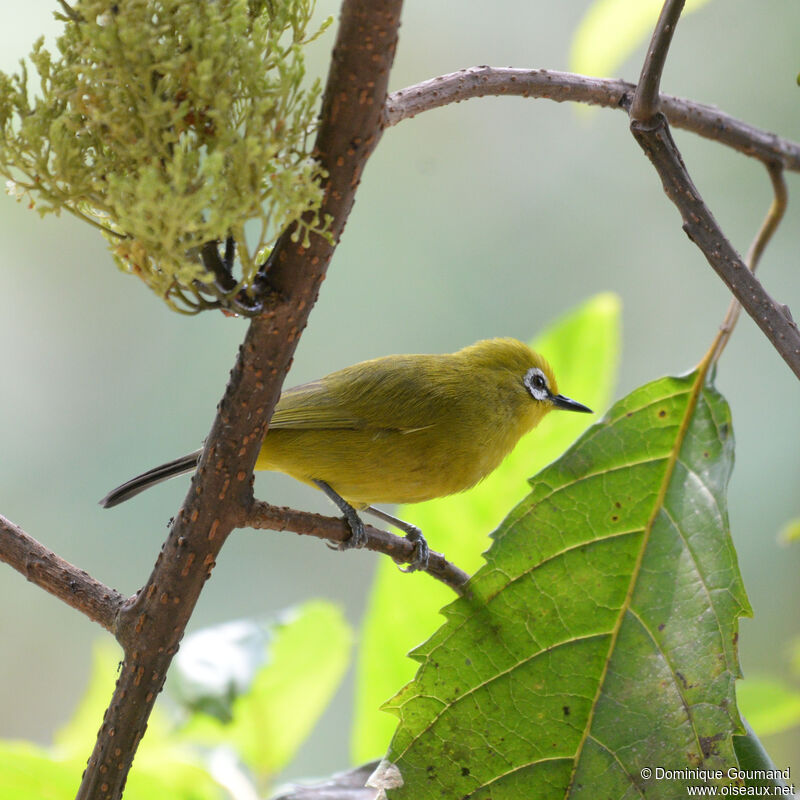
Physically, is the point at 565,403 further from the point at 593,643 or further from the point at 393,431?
the point at 593,643

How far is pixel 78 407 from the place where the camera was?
3.90 meters

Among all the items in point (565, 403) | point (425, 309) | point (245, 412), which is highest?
point (425, 309)

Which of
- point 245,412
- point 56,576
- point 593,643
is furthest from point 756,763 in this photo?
point 56,576

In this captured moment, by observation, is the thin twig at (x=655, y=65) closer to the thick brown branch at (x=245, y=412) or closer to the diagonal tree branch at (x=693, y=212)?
the diagonal tree branch at (x=693, y=212)

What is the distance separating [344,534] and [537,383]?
1.09 meters

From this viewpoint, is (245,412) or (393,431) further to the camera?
(393,431)

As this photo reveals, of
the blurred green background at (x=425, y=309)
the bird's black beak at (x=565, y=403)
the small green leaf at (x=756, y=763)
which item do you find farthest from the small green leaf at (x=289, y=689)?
the blurred green background at (x=425, y=309)

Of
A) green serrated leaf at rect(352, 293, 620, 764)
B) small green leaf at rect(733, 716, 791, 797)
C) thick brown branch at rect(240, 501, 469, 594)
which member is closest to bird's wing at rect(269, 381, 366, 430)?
green serrated leaf at rect(352, 293, 620, 764)

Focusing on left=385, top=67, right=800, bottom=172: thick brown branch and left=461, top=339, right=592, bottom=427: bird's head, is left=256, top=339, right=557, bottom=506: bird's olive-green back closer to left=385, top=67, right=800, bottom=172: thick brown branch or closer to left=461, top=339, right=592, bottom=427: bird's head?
left=461, top=339, right=592, bottom=427: bird's head

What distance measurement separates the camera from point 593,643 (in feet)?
4.16

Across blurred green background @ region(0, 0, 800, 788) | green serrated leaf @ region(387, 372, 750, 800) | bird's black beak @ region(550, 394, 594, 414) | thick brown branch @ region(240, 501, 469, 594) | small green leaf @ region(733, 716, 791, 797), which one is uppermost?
blurred green background @ region(0, 0, 800, 788)

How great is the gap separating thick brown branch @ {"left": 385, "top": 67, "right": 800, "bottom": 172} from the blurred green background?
2.27 meters

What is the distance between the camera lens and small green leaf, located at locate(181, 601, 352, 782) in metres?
2.04

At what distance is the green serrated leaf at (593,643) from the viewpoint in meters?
1.21
